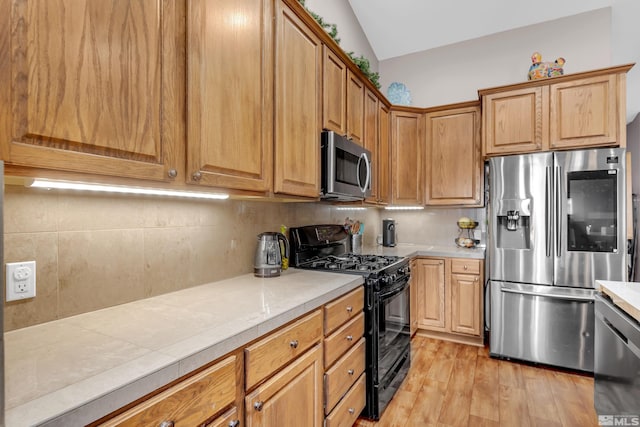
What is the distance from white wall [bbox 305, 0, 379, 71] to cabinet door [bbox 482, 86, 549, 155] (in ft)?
4.81

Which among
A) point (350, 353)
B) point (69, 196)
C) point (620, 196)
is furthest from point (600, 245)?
point (69, 196)

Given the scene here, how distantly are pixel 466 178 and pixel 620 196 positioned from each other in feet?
3.93

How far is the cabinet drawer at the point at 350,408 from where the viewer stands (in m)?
1.57

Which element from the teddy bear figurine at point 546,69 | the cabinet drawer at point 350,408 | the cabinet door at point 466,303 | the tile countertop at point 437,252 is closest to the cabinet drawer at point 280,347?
the cabinet drawer at point 350,408

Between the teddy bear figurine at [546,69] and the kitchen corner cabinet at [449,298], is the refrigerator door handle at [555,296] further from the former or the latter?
the teddy bear figurine at [546,69]

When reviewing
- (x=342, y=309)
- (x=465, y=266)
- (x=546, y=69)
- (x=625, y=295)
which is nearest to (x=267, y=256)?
(x=342, y=309)

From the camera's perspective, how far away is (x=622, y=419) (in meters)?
1.41

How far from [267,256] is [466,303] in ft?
7.40

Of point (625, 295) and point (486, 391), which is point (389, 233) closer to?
point (486, 391)

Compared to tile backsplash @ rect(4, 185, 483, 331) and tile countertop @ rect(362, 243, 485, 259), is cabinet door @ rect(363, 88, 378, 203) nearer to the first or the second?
tile countertop @ rect(362, 243, 485, 259)

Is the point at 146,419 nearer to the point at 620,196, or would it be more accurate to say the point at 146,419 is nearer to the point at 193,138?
the point at 193,138

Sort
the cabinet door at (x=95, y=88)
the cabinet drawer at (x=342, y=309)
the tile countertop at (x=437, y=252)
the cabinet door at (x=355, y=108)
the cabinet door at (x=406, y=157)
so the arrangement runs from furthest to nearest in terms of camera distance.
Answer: the cabinet door at (x=406, y=157) < the tile countertop at (x=437, y=252) < the cabinet door at (x=355, y=108) < the cabinet drawer at (x=342, y=309) < the cabinet door at (x=95, y=88)

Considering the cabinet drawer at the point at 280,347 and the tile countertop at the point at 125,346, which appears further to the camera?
the cabinet drawer at the point at 280,347

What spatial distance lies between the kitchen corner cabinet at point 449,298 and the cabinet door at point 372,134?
98 centimetres
